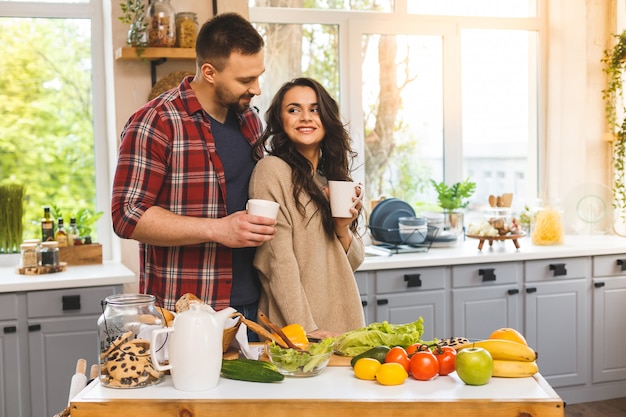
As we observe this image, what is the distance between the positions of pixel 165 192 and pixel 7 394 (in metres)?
1.55

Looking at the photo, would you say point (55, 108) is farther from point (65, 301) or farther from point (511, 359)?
point (511, 359)

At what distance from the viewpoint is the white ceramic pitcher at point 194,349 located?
1.70m

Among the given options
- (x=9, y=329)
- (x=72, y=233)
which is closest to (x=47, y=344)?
(x=9, y=329)

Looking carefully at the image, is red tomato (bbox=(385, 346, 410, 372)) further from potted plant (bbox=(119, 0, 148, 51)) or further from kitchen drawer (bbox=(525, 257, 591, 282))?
kitchen drawer (bbox=(525, 257, 591, 282))

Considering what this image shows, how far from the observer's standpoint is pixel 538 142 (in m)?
5.23

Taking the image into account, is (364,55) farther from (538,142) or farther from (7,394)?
(7,394)

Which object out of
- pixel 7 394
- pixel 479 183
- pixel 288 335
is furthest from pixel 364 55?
pixel 288 335

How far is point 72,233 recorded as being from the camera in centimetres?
402

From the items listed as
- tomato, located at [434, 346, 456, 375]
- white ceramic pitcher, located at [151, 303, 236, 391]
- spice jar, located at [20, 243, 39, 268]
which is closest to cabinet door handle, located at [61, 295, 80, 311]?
spice jar, located at [20, 243, 39, 268]

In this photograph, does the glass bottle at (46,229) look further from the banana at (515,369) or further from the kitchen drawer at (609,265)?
the kitchen drawer at (609,265)

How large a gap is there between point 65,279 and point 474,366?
224 cm

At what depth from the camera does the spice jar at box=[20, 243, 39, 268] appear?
12.1 feet

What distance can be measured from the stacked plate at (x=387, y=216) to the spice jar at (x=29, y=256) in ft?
5.71

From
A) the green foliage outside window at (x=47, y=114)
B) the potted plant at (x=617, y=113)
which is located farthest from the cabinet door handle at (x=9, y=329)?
the potted plant at (x=617, y=113)
